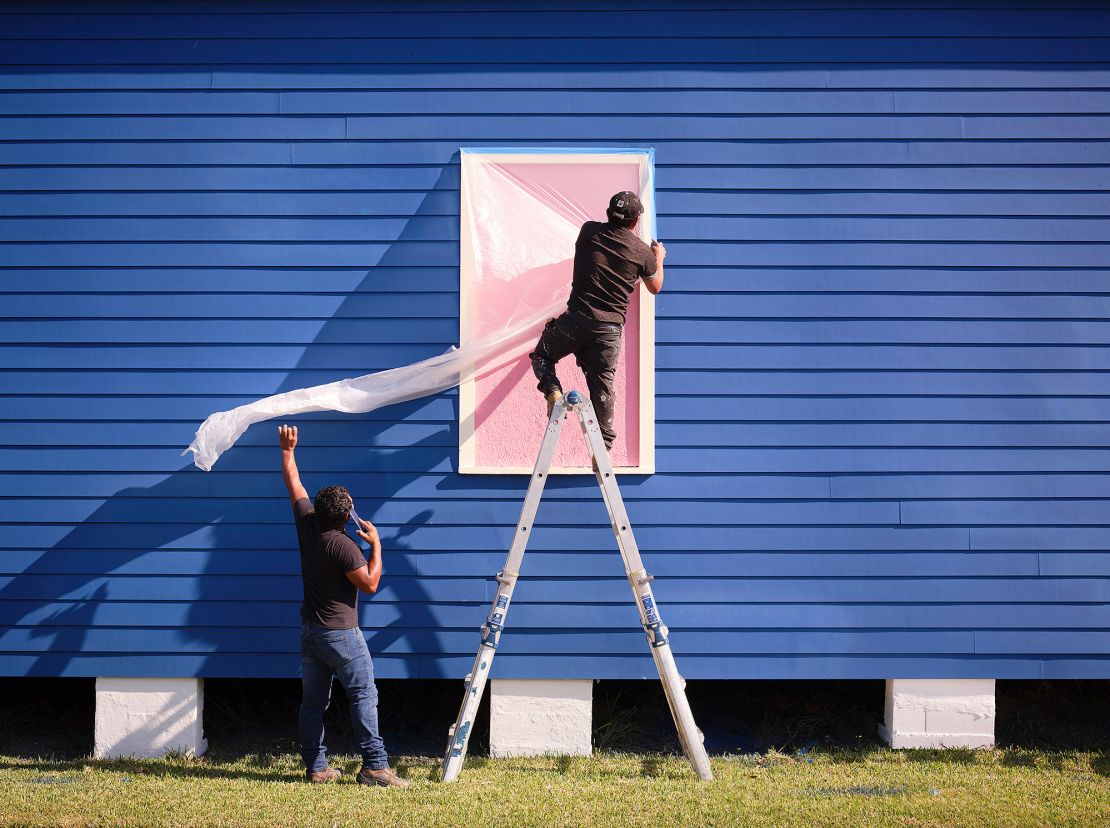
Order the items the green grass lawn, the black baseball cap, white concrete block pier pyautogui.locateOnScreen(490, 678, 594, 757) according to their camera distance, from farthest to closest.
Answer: white concrete block pier pyautogui.locateOnScreen(490, 678, 594, 757), the black baseball cap, the green grass lawn

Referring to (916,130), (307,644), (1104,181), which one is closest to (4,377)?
(307,644)

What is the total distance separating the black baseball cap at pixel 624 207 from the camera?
4.28 meters

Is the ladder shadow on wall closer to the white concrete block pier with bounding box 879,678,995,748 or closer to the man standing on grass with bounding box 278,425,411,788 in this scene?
the man standing on grass with bounding box 278,425,411,788

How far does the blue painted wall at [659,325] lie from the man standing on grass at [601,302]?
0.62m

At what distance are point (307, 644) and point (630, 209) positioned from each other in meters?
2.58

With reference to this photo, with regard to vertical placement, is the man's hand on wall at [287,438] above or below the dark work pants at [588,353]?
below

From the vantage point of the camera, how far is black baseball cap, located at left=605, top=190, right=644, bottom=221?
14.0 feet

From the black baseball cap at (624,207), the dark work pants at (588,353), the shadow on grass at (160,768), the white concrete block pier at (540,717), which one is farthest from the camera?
the white concrete block pier at (540,717)

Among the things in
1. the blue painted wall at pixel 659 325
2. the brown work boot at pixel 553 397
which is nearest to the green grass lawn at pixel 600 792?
the blue painted wall at pixel 659 325

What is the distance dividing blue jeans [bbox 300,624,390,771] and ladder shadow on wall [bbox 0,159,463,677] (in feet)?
1.89

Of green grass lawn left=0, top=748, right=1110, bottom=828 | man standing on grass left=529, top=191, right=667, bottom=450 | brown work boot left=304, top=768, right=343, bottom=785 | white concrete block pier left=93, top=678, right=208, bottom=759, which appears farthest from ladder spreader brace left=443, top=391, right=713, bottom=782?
white concrete block pier left=93, top=678, right=208, bottom=759

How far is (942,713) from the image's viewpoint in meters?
4.98

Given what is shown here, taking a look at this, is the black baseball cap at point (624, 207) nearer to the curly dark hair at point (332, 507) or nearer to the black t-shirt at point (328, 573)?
the curly dark hair at point (332, 507)

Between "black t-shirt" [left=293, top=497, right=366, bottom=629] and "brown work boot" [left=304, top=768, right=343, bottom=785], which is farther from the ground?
"black t-shirt" [left=293, top=497, right=366, bottom=629]
